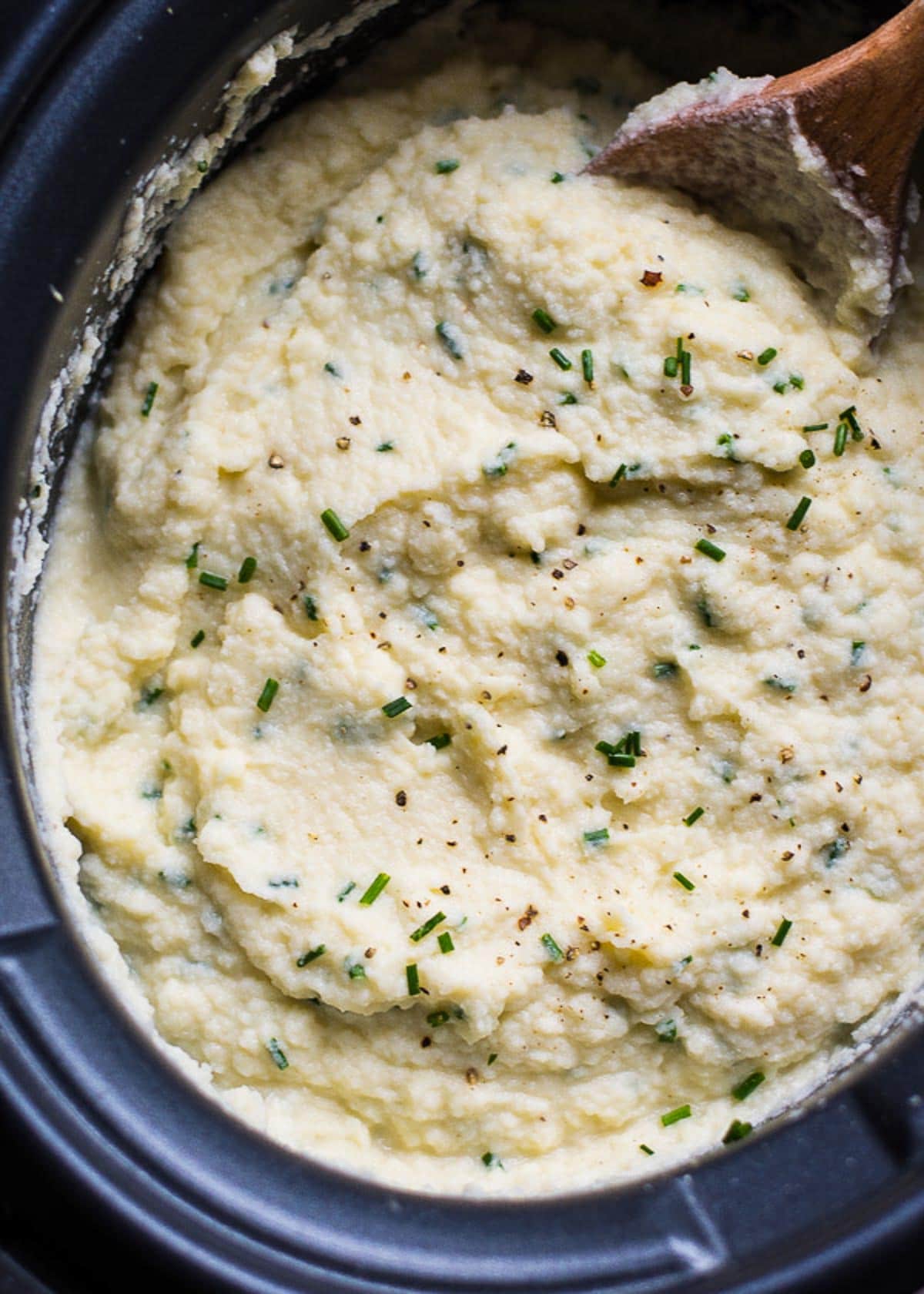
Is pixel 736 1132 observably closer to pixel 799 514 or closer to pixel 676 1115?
pixel 676 1115

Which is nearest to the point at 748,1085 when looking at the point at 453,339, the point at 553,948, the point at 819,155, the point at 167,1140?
the point at 553,948

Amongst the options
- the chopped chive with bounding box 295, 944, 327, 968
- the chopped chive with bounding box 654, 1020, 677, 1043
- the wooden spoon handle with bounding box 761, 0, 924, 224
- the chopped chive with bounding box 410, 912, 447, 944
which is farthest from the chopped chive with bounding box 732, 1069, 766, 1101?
the wooden spoon handle with bounding box 761, 0, 924, 224

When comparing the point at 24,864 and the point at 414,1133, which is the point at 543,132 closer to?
the point at 24,864

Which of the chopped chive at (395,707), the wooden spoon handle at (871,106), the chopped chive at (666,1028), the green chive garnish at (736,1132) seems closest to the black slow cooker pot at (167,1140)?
the green chive garnish at (736,1132)

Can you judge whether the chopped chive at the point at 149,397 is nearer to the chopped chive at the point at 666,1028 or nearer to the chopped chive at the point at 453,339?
the chopped chive at the point at 453,339

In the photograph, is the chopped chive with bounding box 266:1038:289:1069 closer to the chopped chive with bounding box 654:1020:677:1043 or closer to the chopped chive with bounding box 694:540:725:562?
the chopped chive with bounding box 654:1020:677:1043

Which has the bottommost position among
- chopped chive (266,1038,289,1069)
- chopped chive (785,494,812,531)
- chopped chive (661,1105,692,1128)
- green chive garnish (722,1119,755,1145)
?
green chive garnish (722,1119,755,1145)
